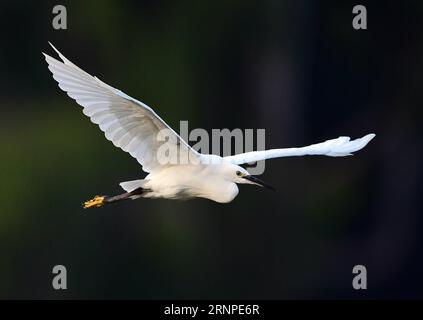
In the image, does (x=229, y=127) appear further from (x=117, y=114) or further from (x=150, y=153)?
(x=117, y=114)

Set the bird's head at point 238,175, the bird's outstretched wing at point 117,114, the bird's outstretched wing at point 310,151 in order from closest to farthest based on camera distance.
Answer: the bird's outstretched wing at point 117,114 → the bird's head at point 238,175 → the bird's outstretched wing at point 310,151

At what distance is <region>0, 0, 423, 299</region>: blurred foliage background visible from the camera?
40.8 ft

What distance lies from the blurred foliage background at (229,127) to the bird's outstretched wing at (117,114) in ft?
16.2

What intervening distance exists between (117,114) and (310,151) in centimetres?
131

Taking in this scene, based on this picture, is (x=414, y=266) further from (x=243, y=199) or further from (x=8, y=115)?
(x=8, y=115)

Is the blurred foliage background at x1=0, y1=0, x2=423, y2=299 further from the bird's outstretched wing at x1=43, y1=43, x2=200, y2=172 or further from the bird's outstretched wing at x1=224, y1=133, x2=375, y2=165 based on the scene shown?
the bird's outstretched wing at x1=43, y1=43, x2=200, y2=172

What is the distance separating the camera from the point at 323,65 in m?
13.2

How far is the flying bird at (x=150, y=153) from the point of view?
6824 millimetres

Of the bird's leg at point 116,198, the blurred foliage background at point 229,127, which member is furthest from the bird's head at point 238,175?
the blurred foliage background at point 229,127

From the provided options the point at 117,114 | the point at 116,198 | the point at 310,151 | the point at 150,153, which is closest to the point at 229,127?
the point at 310,151

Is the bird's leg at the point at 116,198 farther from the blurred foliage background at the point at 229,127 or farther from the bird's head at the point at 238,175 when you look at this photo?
the blurred foliage background at the point at 229,127

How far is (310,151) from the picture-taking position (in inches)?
304
